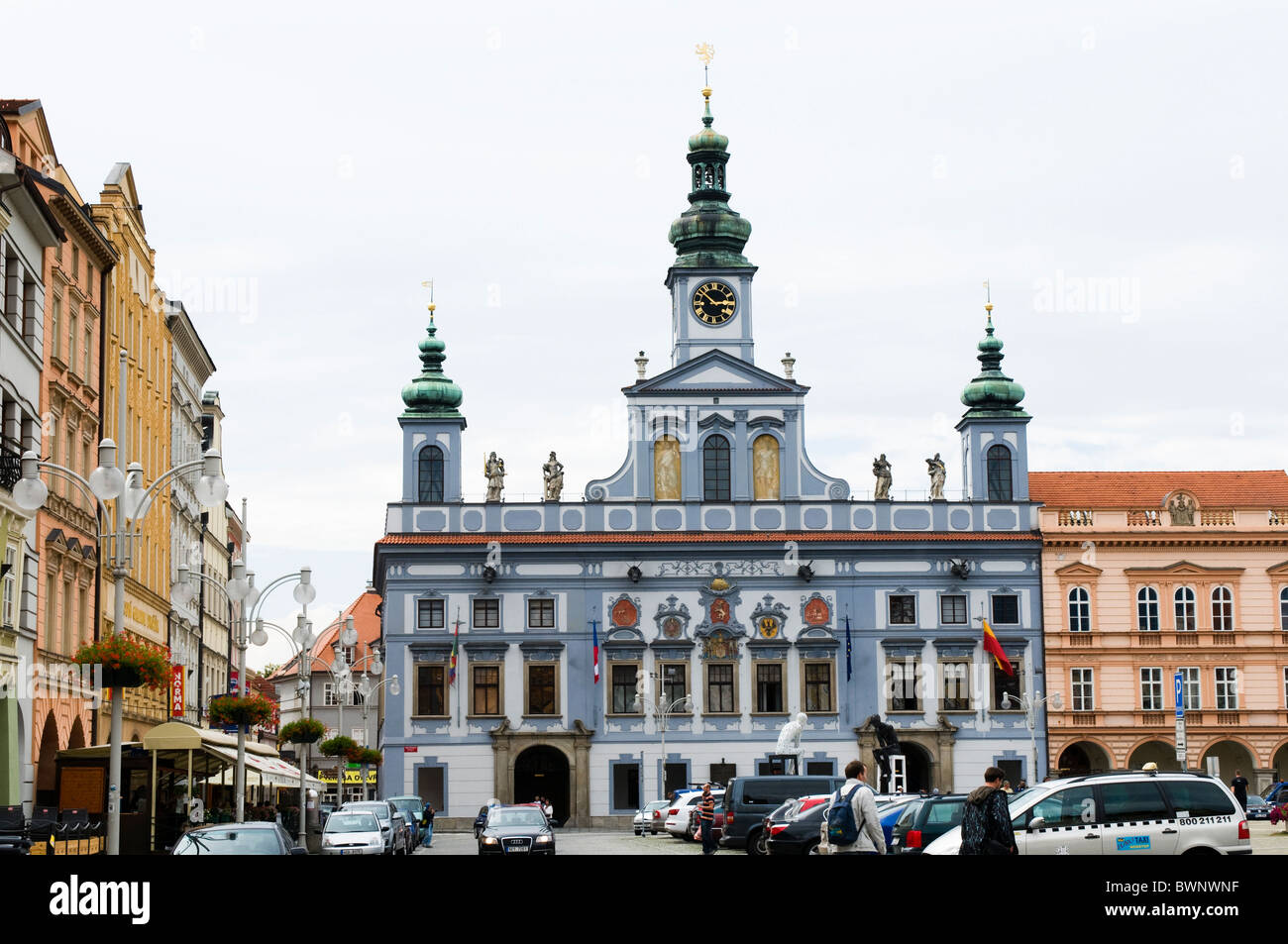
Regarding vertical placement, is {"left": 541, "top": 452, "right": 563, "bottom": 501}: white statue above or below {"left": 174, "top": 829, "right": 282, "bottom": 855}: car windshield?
above

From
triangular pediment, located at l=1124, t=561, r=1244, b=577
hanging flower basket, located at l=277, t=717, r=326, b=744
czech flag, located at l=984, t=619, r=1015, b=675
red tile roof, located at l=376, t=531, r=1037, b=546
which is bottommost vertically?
hanging flower basket, located at l=277, t=717, r=326, b=744

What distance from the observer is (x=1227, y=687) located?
249ft

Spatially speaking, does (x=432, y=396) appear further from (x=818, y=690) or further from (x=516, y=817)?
(x=516, y=817)

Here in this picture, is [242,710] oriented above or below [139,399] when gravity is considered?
below

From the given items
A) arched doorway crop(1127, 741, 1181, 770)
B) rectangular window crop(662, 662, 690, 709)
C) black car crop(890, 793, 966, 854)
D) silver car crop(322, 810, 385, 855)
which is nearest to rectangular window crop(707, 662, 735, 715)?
rectangular window crop(662, 662, 690, 709)

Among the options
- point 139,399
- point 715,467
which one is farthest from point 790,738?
point 139,399

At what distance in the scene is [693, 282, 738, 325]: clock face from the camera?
77.6 meters

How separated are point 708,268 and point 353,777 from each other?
127 feet

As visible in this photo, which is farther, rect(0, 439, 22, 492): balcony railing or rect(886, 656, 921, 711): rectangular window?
rect(886, 656, 921, 711): rectangular window

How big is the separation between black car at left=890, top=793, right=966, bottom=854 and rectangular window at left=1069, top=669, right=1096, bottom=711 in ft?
153

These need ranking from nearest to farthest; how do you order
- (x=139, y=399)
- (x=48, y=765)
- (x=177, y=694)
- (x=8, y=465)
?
(x=8, y=465) < (x=48, y=765) < (x=139, y=399) < (x=177, y=694)

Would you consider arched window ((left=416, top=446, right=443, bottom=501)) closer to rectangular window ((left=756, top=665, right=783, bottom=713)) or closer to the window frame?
the window frame

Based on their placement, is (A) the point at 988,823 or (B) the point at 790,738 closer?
(A) the point at 988,823
